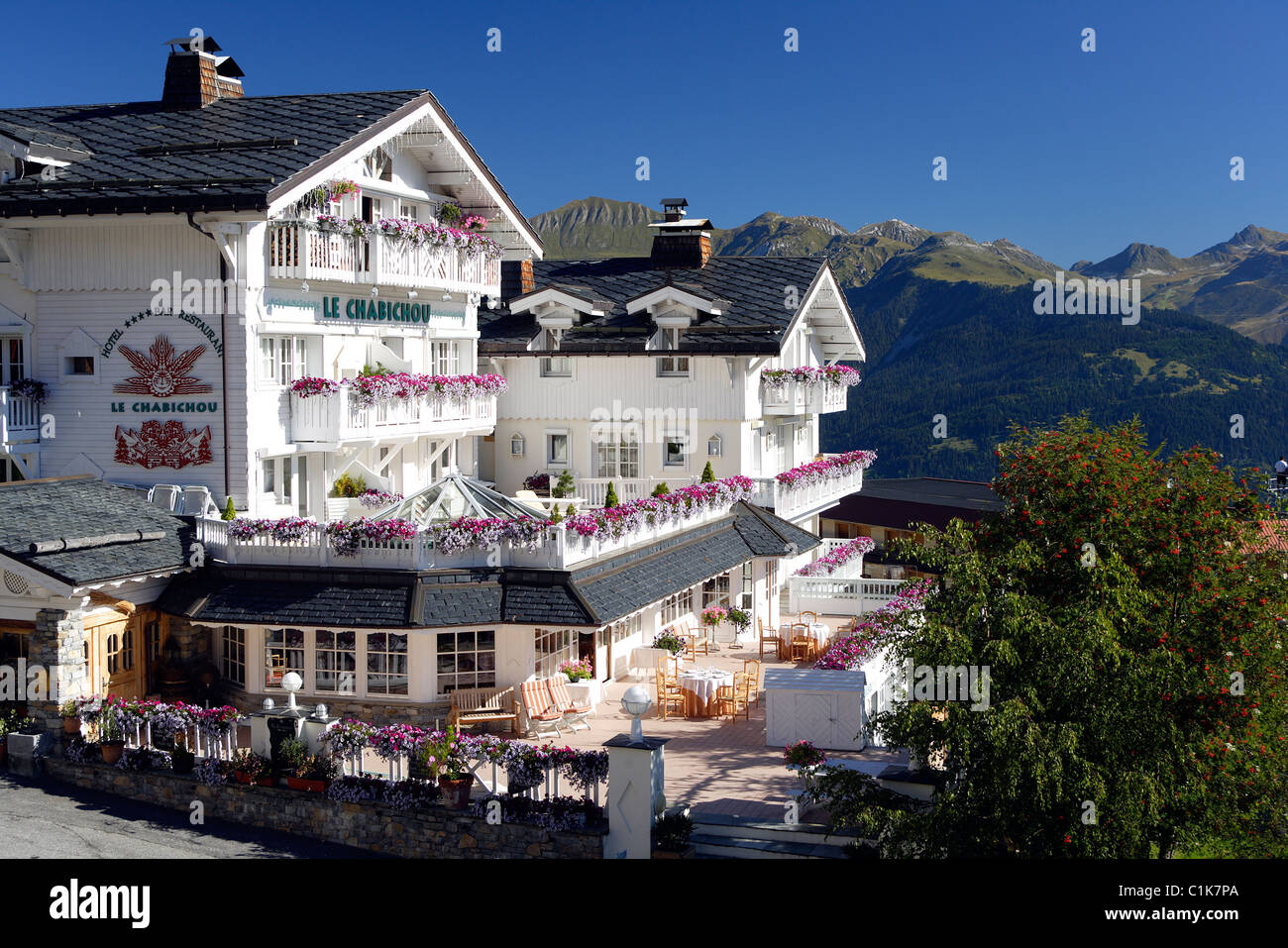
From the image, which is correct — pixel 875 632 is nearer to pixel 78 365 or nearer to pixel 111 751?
pixel 111 751

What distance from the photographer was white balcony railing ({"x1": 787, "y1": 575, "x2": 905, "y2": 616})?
3666cm

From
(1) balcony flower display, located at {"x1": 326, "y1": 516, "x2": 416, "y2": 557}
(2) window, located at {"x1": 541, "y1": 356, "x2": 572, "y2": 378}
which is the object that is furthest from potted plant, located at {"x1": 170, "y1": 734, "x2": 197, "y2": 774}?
(2) window, located at {"x1": 541, "y1": 356, "x2": 572, "y2": 378}

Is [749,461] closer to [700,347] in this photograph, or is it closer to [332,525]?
[700,347]

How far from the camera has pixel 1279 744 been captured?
18391mm

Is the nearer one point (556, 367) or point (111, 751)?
point (111, 751)

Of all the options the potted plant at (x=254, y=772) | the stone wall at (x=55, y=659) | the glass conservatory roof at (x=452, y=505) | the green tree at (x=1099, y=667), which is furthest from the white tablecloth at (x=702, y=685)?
the stone wall at (x=55, y=659)

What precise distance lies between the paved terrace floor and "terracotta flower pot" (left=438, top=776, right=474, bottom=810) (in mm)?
2967

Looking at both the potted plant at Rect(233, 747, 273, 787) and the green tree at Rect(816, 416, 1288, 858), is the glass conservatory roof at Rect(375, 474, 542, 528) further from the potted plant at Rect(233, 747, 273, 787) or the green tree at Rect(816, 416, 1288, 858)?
the green tree at Rect(816, 416, 1288, 858)

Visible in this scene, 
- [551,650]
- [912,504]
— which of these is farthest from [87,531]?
[912,504]

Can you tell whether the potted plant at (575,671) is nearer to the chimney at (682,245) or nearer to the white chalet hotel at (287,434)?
the white chalet hotel at (287,434)

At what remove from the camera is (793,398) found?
131ft

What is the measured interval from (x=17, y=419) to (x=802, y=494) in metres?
21.0
